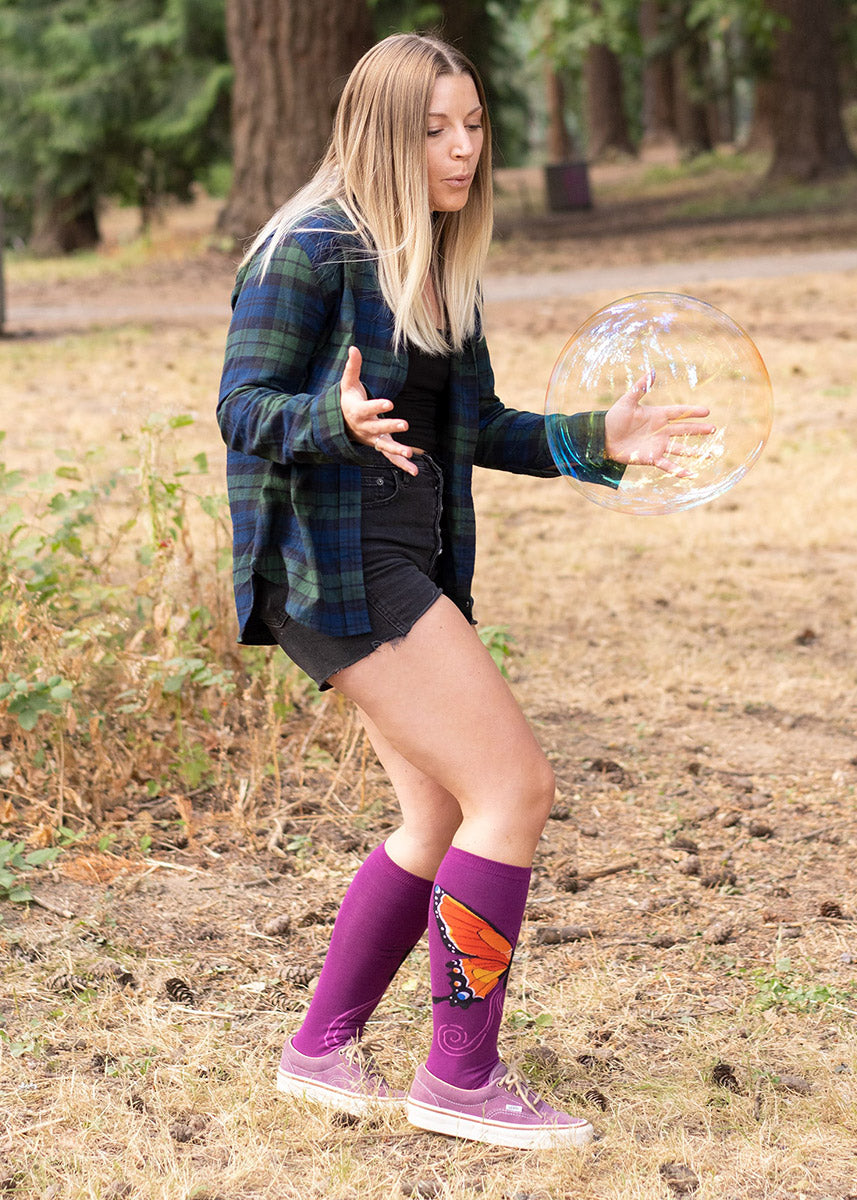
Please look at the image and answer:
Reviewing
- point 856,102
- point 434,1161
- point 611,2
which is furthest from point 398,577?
point 856,102

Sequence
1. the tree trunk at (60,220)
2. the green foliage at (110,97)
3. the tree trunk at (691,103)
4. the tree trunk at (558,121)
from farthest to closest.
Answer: the tree trunk at (558,121) < the tree trunk at (691,103) < the tree trunk at (60,220) < the green foliage at (110,97)

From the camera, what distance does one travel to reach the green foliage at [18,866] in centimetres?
367

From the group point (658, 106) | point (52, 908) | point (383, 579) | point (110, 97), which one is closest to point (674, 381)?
point (383, 579)

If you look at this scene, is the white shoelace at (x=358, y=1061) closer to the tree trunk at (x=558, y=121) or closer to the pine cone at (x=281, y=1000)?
the pine cone at (x=281, y=1000)

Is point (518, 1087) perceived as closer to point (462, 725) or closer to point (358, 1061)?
point (358, 1061)

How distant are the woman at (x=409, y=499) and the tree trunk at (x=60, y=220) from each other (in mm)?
23334

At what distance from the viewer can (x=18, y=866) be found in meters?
3.82

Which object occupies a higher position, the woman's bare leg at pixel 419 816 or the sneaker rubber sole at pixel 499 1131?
the woman's bare leg at pixel 419 816

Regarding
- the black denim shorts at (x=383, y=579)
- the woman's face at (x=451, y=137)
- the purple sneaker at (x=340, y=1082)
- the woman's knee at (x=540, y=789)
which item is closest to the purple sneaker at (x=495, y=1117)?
the purple sneaker at (x=340, y=1082)

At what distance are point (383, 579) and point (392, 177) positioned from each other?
28.3 inches

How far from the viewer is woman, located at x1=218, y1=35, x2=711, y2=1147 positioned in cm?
244

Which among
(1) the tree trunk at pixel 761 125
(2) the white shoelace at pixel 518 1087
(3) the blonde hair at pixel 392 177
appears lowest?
(2) the white shoelace at pixel 518 1087

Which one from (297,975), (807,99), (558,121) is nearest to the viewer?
(297,975)

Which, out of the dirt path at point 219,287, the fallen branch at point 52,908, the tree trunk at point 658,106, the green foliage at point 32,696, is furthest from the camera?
the tree trunk at point 658,106
